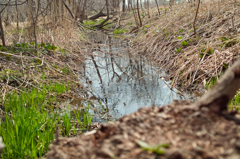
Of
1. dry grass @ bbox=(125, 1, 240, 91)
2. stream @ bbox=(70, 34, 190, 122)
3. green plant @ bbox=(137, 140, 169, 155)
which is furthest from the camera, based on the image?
dry grass @ bbox=(125, 1, 240, 91)

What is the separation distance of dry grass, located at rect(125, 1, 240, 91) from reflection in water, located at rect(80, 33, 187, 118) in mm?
345

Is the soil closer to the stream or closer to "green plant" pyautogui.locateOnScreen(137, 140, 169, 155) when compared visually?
"green plant" pyautogui.locateOnScreen(137, 140, 169, 155)

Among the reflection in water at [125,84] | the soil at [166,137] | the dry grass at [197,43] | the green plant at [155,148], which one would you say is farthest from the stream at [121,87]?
the green plant at [155,148]

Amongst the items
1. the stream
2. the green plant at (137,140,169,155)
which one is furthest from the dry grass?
the green plant at (137,140,169,155)

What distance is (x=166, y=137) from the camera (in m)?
0.77

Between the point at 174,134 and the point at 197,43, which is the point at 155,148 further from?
the point at 197,43

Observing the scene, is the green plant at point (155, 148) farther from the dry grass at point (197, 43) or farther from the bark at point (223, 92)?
the dry grass at point (197, 43)

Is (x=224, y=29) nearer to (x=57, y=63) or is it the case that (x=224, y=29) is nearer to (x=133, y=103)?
A: (x=133, y=103)

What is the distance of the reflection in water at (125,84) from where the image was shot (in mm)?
2904

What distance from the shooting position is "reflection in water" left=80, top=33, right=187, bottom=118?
2904 mm

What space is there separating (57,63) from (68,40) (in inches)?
69.9

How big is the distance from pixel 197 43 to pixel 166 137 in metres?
4.01

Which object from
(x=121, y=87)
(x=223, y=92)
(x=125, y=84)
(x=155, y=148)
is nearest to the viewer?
(x=155, y=148)

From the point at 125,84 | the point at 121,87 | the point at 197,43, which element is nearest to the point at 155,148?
the point at 121,87
